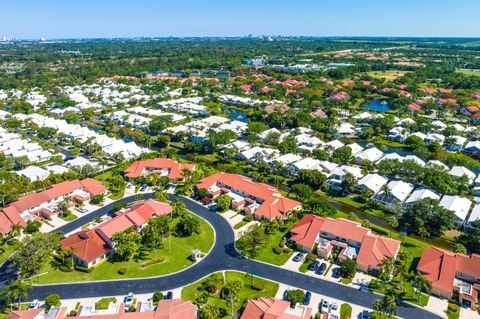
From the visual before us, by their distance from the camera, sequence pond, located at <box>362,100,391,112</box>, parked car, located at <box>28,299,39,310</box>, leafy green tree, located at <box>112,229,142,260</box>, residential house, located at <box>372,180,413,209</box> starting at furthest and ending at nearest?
1. pond, located at <box>362,100,391,112</box>
2. residential house, located at <box>372,180,413,209</box>
3. leafy green tree, located at <box>112,229,142,260</box>
4. parked car, located at <box>28,299,39,310</box>

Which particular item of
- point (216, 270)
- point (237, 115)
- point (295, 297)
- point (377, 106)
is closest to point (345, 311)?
point (295, 297)

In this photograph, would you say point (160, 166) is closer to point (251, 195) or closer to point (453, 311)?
point (251, 195)

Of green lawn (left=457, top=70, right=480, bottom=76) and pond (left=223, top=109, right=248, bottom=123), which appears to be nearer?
pond (left=223, top=109, right=248, bottom=123)

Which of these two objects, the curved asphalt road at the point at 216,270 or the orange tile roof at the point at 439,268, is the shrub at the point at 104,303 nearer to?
the curved asphalt road at the point at 216,270

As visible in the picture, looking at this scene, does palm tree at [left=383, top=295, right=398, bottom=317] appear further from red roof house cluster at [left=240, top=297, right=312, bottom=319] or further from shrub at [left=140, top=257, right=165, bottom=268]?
shrub at [left=140, top=257, right=165, bottom=268]

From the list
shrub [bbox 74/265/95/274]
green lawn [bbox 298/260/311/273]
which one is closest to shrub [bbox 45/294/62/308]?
shrub [bbox 74/265/95/274]

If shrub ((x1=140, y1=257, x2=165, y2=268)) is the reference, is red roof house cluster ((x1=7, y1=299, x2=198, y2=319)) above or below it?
above
